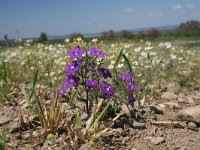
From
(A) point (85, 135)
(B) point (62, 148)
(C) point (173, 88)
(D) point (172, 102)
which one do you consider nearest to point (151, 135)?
(A) point (85, 135)

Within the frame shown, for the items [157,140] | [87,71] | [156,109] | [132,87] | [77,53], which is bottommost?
[157,140]

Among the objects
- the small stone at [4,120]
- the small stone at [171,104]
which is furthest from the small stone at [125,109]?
the small stone at [4,120]

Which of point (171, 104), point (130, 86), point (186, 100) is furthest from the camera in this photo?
point (186, 100)

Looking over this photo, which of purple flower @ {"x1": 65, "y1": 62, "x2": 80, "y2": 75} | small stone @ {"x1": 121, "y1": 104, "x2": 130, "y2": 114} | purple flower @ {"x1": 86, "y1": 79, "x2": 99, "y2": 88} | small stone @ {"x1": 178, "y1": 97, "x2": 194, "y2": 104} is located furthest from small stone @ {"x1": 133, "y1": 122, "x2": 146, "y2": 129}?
small stone @ {"x1": 178, "y1": 97, "x2": 194, "y2": 104}

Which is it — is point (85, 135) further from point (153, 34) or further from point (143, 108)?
point (153, 34)

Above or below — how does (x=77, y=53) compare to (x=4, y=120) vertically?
above

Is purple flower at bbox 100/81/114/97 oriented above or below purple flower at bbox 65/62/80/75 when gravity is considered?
below

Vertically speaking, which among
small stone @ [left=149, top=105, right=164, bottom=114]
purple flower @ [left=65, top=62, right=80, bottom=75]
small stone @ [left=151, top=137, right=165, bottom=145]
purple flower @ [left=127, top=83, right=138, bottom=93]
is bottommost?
small stone @ [left=151, top=137, right=165, bottom=145]

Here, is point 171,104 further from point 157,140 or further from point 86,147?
point 86,147

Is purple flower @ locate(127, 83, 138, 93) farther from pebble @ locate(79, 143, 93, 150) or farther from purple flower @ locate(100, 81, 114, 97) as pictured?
pebble @ locate(79, 143, 93, 150)

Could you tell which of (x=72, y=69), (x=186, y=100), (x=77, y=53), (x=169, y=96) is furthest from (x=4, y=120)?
(x=186, y=100)
